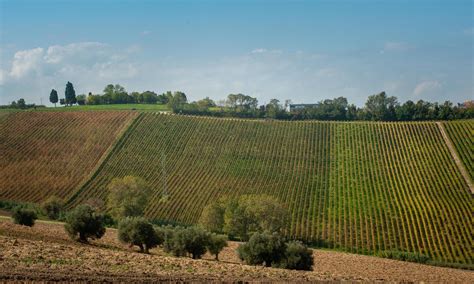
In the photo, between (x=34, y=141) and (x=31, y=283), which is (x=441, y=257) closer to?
(x=31, y=283)

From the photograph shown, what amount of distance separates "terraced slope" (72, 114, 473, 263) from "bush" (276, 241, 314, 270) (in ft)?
73.7

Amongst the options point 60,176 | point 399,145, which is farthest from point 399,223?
point 60,176

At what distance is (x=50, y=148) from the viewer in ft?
315

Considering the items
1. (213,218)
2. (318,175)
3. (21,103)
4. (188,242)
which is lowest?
(213,218)

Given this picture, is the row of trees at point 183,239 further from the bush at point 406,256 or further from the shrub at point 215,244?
the bush at point 406,256

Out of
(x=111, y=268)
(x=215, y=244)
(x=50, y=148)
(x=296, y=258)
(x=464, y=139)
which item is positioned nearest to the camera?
(x=111, y=268)

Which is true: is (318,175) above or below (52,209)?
above

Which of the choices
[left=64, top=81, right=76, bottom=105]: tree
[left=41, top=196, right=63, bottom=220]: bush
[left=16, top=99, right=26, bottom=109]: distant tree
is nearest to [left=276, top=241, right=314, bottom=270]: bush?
[left=41, top=196, right=63, bottom=220]: bush

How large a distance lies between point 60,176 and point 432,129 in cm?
6900

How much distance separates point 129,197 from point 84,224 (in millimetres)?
24753

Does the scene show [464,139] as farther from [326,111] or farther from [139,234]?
[139,234]

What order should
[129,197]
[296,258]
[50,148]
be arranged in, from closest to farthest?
[296,258]
[129,197]
[50,148]

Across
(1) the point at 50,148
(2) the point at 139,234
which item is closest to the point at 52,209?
(2) the point at 139,234

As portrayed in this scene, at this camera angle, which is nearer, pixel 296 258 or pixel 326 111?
pixel 296 258
